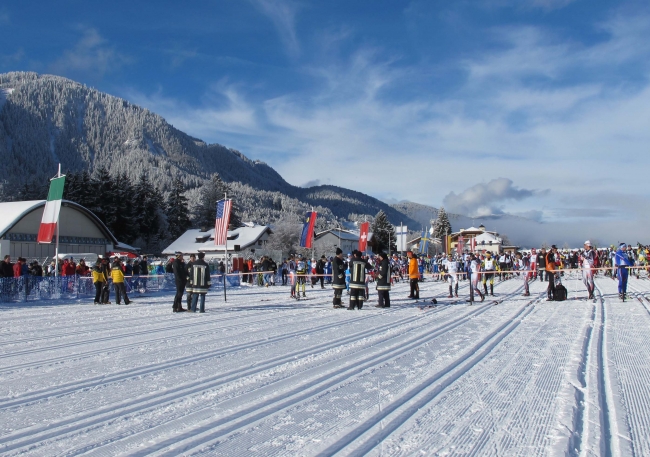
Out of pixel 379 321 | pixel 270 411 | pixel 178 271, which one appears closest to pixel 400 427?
pixel 270 411

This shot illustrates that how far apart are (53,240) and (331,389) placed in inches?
1757

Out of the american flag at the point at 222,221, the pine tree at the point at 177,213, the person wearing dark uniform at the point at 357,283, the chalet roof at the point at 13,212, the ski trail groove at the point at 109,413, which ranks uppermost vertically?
the pine tree at the point at 177,213

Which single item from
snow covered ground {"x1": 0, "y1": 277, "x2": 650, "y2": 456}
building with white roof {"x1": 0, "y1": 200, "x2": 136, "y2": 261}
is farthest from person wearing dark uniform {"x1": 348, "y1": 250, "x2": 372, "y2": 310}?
building with white roof {"x1": 0, "y1": 200, "x2": 136, "y2": 261}

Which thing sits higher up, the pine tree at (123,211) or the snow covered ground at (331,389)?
the pine tree at (123,211)

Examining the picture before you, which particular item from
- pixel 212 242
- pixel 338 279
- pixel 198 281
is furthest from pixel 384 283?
pixel 212 242

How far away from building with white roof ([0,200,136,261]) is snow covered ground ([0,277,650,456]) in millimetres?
38631

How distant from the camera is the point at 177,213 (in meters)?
75.4

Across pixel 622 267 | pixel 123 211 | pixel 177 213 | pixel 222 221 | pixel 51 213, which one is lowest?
pixel 622 267

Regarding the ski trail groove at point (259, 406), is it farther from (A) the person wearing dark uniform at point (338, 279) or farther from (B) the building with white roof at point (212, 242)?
(B) the building with white roof at point (212, 242)

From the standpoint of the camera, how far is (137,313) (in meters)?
14.3

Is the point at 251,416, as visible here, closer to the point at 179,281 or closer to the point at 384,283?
the point at 179,281

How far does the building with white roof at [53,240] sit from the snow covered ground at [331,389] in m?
38.6

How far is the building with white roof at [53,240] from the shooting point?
44.2 meters

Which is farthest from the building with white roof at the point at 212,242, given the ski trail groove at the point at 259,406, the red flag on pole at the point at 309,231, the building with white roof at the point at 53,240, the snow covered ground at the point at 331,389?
the ski trail groove at the point at 259,406
